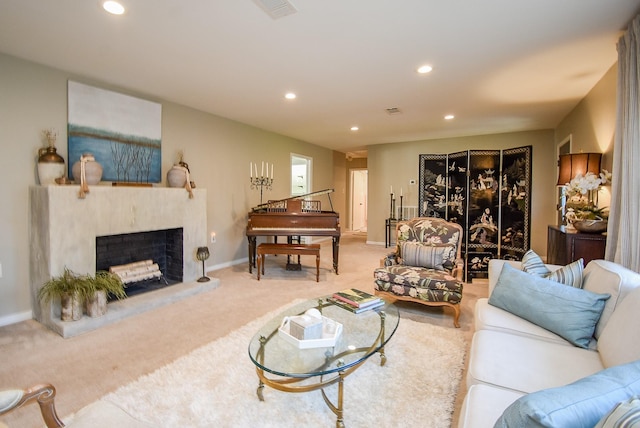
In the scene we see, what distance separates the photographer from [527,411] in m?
0.74

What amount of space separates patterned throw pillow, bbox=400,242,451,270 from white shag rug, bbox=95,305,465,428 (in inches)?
40.1

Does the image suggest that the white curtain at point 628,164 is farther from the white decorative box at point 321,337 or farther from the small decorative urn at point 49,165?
the small decorative urn at point 49,165

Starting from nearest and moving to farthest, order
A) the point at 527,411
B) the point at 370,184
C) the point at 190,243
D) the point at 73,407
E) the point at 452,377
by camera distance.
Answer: the point at 527,411
the point at 73,407
the point at 452,377
the point at 190,243
the point at 370,184

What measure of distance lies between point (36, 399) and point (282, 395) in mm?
1162

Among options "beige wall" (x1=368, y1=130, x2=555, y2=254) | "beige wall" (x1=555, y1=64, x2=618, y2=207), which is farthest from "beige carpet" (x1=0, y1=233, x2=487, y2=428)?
"beige wall" (x1=368, y1=130, x2=555, y2=254)

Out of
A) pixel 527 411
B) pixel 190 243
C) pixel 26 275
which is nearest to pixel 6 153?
pixel 26 275

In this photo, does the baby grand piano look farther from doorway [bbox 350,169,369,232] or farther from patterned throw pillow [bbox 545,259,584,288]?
doorway [bbox 350,169,369,232]

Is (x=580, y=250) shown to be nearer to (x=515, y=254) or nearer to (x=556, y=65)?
(x=556, y=65)

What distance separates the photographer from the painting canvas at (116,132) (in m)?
3.30

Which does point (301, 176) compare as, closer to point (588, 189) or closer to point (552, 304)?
point (588, 189)

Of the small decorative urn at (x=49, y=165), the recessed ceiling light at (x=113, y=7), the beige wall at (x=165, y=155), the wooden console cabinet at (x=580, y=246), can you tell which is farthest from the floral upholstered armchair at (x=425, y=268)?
the small decorative urn at (x=49, y=165)

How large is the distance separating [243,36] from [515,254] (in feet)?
17.7

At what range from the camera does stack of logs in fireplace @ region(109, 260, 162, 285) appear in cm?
349

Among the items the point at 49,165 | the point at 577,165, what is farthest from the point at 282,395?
the point at 577,165
